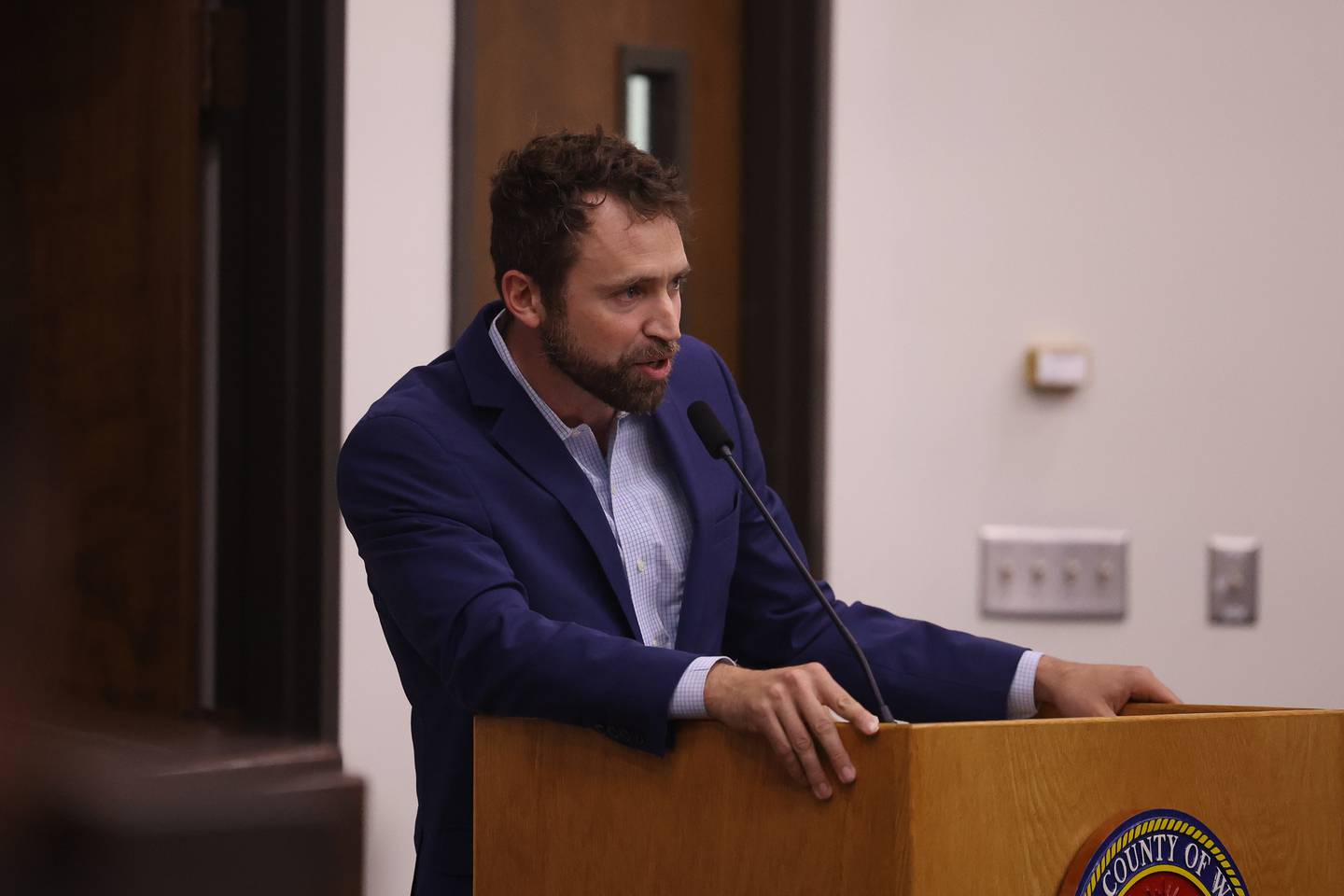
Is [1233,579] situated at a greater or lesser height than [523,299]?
lesser

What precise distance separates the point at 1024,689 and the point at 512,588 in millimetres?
520

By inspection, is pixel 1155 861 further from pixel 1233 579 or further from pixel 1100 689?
pixel 1233 579

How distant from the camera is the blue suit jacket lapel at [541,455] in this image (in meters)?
1.57

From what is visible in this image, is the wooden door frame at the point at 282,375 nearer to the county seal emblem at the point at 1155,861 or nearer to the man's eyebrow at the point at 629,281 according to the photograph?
the man's eyebrow at the point at 629,281

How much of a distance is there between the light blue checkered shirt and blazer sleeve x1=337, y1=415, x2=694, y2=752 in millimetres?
145

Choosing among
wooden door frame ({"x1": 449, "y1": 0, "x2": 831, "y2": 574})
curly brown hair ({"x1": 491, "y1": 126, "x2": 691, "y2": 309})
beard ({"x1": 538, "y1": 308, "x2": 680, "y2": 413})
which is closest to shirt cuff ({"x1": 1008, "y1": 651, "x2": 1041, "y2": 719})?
beard ({"x1": 538, "y1": 308, "x2": 680, "y2": 413})

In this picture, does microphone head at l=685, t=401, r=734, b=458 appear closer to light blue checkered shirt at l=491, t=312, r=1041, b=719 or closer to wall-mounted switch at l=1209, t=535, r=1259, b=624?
light blue checkered shirt at l=491, t=312, r=1041, b=719

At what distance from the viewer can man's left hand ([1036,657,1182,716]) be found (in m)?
1.48

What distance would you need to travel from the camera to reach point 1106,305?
288 cm

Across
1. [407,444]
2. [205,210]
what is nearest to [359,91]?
[205,210]

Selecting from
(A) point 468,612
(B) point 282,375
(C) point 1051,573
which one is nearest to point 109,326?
(B) point 282,375

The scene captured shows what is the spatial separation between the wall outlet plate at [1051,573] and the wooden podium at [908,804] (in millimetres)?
1466

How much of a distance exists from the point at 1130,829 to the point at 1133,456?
1.77 metres

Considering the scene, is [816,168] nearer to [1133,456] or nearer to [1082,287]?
[1082,287]
